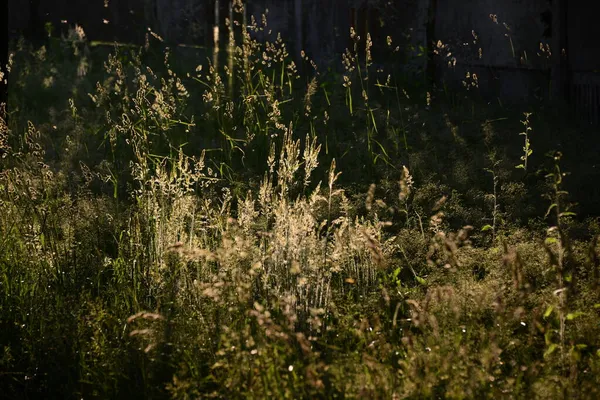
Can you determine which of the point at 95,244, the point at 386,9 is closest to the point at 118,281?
the point at 95,244

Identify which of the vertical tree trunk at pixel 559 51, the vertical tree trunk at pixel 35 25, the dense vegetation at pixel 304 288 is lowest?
the dense vegetation at pixel 304 288

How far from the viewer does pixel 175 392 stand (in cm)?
294

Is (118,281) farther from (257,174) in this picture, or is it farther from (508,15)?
(508,15)

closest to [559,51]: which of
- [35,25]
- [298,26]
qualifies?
[298,26]

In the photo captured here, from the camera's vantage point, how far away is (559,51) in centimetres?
903

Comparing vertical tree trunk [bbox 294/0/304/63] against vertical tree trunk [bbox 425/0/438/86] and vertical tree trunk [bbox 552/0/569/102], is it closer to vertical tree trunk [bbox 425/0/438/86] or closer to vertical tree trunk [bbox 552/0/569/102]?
vertical tree trunk [bbox 425/0/438/86]

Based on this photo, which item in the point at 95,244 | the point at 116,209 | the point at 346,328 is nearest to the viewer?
the point at 346,328

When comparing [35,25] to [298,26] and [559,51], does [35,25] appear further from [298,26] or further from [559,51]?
[559,51]

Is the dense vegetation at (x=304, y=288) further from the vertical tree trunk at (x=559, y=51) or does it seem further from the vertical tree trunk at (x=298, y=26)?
the vertical tree trunk at (x=298, y=26)

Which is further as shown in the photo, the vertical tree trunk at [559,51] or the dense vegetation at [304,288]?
the vertical tree trunk at [559,51]

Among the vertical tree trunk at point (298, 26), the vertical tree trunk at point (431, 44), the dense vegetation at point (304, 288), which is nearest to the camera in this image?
the dense vegetation at point (304, 288)

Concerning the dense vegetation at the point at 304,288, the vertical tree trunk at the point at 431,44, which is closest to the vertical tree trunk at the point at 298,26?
the vertical tree trunk at the point at 431,44

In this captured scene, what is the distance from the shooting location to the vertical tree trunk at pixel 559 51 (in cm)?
898

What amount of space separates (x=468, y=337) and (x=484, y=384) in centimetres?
35
